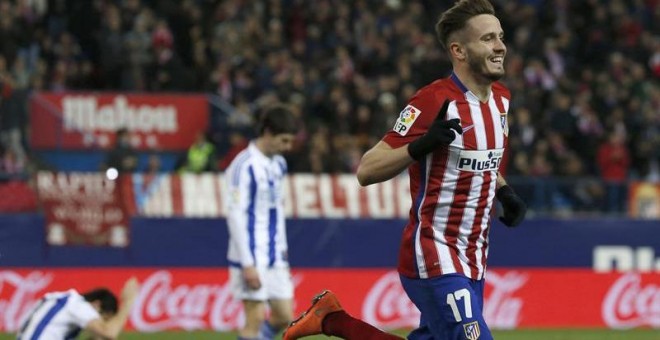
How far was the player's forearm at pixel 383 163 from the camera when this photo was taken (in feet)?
20.9

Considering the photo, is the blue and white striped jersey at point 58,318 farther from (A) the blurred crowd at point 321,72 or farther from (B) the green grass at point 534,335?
(A) the blurred crowd at point 321,72

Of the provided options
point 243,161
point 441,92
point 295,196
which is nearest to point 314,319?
point 441,92

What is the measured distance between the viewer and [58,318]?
8.71m

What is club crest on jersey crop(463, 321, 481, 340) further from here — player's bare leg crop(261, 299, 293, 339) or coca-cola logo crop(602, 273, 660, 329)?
coca-cola logo crop(602, 273, 660, 329)

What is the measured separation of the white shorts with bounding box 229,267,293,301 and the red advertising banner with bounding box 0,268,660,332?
13.4 ft

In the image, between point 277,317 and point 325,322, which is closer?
point 325,322

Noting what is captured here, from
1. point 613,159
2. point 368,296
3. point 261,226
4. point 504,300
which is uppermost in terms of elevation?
point 261,226

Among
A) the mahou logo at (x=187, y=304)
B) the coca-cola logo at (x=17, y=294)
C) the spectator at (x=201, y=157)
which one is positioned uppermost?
the spectator at (x=201, y=157)

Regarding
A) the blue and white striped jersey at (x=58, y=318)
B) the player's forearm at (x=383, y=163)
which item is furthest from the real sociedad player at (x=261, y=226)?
the player's forearm at (x=383, y=163)

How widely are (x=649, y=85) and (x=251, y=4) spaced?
6440 mm

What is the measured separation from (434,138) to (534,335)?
8.50 metres

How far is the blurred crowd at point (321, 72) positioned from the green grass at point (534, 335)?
12.2ft

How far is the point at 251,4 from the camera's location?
2105 centimetres

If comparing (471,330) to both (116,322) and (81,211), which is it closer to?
(116,322)
